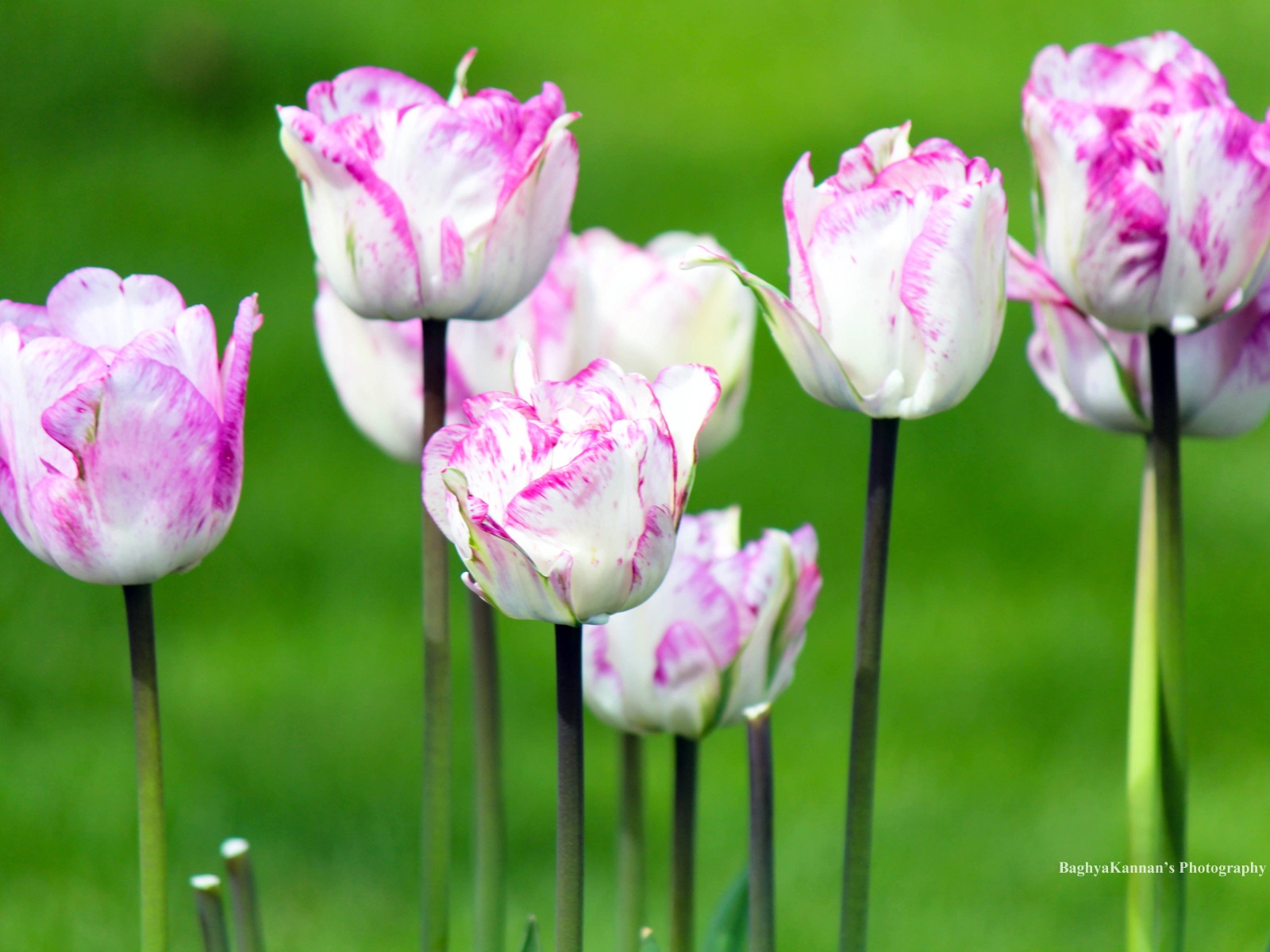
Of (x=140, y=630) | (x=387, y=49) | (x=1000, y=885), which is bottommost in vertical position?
(x=1000, y=885)

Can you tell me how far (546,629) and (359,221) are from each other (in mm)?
1521

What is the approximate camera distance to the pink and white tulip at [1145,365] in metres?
0.77

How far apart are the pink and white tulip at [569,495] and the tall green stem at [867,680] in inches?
4.1

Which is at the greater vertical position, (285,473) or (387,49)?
(387,49)

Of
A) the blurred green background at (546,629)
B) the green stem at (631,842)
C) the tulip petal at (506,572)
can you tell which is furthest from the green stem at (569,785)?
the blurred green background at (546,629)

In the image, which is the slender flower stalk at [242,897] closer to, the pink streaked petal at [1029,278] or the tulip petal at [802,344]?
the tulip petal at [802,344]

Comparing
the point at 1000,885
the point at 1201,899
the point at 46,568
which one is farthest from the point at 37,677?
the point at 1201,899

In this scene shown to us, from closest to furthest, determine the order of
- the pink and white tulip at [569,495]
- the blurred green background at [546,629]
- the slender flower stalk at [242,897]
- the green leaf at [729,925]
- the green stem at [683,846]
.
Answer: the pink and white tulip at [569,495], the slender flower stalk at [242,897], the green stem at [683,846], the green leaf at [729,925], the blurred green background at [546,629]

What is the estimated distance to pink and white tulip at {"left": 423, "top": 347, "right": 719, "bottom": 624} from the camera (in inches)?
21.0

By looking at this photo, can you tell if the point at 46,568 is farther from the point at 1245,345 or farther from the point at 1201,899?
the point at 1245,345

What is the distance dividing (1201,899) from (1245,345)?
0.88m

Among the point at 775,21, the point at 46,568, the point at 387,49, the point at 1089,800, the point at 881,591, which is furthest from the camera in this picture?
the point at 775,21

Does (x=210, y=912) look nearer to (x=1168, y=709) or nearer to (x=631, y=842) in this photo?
(x=631, y=842)

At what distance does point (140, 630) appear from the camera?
61cm
